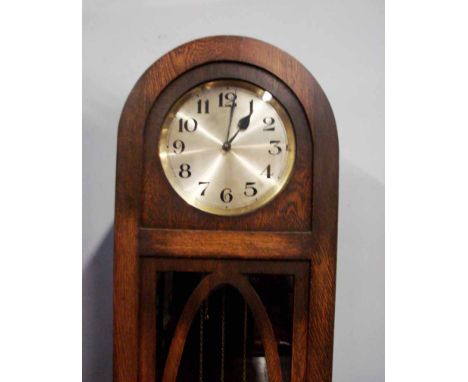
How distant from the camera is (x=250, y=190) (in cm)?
71

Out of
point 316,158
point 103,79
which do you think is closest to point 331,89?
point 316,158

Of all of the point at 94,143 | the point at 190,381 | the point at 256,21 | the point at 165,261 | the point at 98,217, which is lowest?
the point at 190,381

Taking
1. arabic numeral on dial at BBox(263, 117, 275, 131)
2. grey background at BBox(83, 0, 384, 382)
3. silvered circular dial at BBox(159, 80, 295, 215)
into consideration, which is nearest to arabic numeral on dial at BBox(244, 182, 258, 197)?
silvered circular dial at BBox(159, 80, 295, 215)

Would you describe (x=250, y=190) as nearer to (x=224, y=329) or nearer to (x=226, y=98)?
(x=226, y=98)

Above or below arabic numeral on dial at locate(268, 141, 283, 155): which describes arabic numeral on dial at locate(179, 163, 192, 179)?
below

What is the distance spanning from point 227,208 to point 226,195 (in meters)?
0.03

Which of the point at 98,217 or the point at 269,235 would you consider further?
the point at 98,217

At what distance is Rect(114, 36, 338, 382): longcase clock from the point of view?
68 centimetres

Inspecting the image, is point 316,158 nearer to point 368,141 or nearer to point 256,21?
point 368,141

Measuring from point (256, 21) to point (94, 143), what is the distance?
0.56 m

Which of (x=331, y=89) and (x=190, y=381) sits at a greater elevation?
(x=331, y=89)

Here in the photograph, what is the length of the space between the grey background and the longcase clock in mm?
352

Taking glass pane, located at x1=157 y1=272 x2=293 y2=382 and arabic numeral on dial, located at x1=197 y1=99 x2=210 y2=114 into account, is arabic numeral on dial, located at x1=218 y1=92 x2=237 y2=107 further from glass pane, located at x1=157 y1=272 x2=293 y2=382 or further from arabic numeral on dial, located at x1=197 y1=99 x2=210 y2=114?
glass pane, located at x1=157 y1=272 x2=293 y2=382

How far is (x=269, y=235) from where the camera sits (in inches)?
26.8
